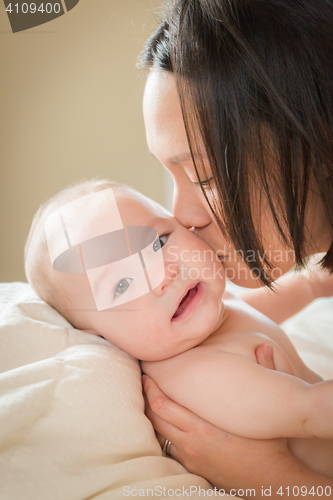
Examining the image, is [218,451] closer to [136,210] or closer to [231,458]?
[231,458]

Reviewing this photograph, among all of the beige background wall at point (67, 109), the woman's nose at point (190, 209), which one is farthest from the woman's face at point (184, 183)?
the beige background wall at point (67, 109)

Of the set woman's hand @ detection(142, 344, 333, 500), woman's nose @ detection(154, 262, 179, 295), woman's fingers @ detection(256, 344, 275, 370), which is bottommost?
woman's hand @ detection(142, 344, 333, 500)

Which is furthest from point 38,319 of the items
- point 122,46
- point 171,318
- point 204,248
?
point 122,46

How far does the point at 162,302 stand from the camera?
742 millimetres

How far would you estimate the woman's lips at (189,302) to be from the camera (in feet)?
2.48

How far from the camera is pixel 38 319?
2.52ft

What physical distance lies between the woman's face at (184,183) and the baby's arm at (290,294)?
259 millimetres

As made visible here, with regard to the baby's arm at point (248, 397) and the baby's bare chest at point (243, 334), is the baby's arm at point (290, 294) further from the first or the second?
the baby's arm at point (248, 397)

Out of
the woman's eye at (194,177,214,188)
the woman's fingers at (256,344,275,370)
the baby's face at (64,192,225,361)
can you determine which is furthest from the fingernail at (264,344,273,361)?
the woman's eye at (194,177,214,188)

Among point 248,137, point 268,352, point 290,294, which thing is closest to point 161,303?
point 268,352

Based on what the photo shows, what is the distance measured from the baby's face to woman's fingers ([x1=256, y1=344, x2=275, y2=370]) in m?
0.10

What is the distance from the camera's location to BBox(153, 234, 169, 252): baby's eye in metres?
0.79

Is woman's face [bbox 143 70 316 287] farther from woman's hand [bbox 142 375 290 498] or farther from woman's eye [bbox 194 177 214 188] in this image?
woman's hand [bbox 142 375 290 498]

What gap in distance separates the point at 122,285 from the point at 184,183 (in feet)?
0.76
